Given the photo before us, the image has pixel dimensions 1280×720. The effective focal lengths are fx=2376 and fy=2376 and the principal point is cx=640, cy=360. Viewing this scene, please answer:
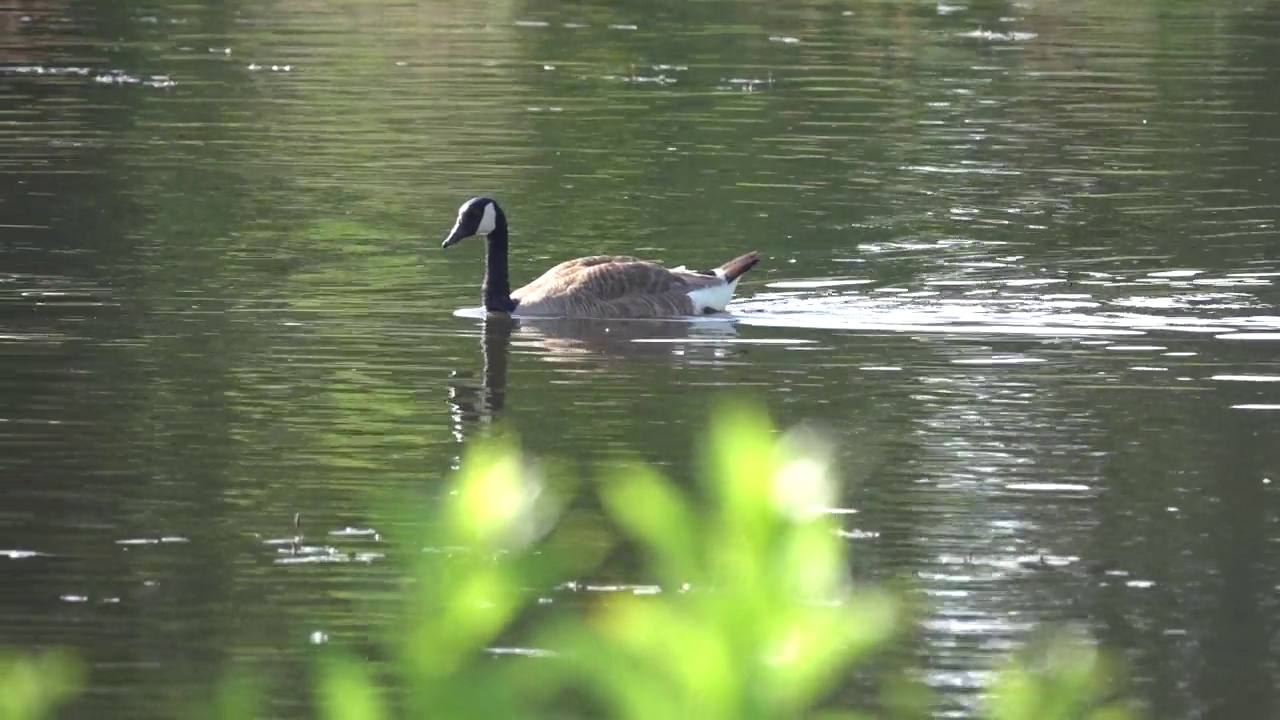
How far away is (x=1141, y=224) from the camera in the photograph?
2058cm

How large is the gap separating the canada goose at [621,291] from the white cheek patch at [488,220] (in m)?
0.40

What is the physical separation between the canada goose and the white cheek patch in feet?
1.30

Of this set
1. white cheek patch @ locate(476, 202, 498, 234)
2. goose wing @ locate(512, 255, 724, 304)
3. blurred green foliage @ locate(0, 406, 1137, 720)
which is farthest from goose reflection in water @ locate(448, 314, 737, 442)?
blurred green foliage @ locate(0, 406, 1137, 720)

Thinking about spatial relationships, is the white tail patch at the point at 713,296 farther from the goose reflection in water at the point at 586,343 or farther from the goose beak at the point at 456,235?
the goose beak at the point at 456,235

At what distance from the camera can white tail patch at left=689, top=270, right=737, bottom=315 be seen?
17094 mm

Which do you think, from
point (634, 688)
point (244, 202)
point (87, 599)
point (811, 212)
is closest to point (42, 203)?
point (244, 202)

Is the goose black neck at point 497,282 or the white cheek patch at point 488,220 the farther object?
the white cheek patch at point 488,220

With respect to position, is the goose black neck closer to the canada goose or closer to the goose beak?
the canada goose

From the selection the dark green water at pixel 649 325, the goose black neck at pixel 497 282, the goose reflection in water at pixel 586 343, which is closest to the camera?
the dark green water at pixel 649 325

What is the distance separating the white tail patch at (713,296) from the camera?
17.1 metres

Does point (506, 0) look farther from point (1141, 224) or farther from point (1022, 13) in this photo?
point (1141, 224)

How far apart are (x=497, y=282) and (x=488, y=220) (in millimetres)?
625

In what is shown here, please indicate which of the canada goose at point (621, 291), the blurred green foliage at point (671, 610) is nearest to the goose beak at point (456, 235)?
the canada goose at point (621, 291)

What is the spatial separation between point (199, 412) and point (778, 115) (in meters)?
15.9
